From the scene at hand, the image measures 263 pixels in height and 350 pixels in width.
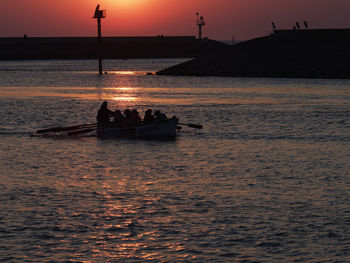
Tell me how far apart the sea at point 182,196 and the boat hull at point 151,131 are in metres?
0.72

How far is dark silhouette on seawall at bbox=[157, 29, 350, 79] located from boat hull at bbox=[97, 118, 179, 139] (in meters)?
77.8

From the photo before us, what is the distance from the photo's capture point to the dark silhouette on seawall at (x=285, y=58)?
119062 mm

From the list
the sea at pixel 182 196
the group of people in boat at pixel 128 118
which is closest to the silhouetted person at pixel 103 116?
the group of people in boat at pixel 128 118

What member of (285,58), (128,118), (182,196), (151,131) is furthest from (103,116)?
(285,58)

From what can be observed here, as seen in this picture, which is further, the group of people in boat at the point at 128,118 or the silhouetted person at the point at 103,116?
the silhouetted person at the point at 103,116

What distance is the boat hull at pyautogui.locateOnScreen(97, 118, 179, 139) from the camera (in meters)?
36.2

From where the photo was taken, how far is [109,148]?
33.0 meters

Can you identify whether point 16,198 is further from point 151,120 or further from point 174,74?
point 174,74

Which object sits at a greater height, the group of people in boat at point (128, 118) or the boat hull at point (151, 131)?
the group of people in boat at point (128, 118)

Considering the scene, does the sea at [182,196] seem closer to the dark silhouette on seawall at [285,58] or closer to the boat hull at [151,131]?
the boat hull at [151,131]

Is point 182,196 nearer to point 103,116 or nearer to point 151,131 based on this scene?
point 151,131

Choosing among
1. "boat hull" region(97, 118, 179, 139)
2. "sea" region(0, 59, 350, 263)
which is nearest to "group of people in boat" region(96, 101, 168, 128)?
"boat hull" region(97, 118, 179, 139)

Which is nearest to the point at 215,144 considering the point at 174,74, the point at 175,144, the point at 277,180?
the point at 175,144

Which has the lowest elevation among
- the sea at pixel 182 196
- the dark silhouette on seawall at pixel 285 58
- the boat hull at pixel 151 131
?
the sea at pixel 182 196
